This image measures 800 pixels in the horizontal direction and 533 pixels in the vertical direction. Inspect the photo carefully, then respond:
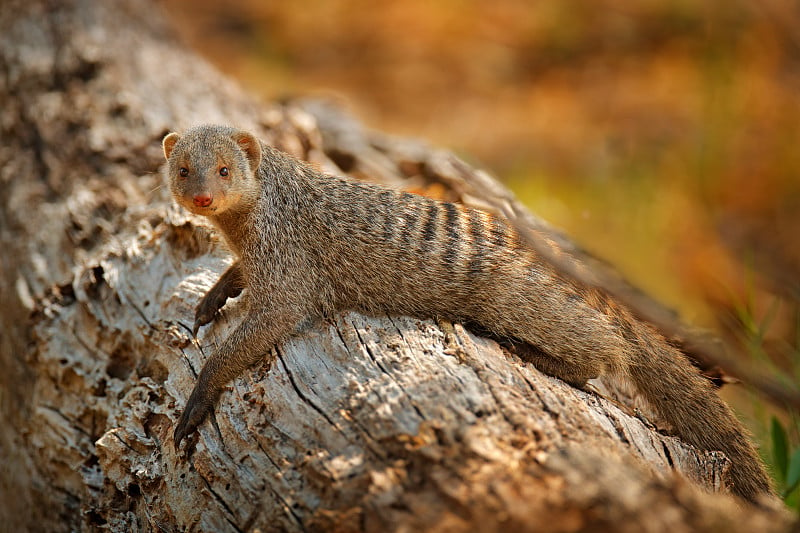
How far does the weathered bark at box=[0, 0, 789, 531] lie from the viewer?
191 cm

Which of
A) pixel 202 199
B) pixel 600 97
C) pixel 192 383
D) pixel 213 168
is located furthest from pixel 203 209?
pixel 600 97

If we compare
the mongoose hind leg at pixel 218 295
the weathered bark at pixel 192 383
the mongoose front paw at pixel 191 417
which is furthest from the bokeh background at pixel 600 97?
the mongoose front paw at pixel 191 417

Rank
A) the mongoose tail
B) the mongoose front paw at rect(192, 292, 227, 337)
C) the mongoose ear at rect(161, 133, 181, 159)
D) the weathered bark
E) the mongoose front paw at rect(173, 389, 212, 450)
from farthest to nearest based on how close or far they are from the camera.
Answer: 1. the mongoose ear at rect(161, 133, 181, 159)
2. the mongoose front paw at rect(192, 292, 227, 337)
3. the mongoose tail
4. the mongoose front paw at rect(173, 389, 212, 450)
5. the weathered bark

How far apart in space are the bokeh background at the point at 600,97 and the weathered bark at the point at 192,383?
160cm

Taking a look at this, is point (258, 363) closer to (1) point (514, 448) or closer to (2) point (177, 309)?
(2) point (177, 309)

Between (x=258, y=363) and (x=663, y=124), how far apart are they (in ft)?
20.1

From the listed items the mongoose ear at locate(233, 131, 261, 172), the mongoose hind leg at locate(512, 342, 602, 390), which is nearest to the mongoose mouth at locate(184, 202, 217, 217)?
the mongoose ear at locate(233, 131, 261, 172)

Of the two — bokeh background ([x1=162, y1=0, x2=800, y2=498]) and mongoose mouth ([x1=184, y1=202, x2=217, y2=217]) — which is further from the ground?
mongoose mouth ([x1=184, y1=202, x2=217, y2=217])

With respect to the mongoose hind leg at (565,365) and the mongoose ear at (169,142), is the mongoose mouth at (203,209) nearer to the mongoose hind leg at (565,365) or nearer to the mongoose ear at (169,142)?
the mongoose ear at (169,142)

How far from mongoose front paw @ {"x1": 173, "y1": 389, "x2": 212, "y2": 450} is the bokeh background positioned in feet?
11.9

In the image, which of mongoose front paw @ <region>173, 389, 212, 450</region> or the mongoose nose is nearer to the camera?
mongoose front paw @ <region>173, 389, 212, 450</region>

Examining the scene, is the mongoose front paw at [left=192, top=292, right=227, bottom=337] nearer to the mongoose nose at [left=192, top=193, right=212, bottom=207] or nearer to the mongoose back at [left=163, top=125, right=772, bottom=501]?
the mongoose back at [left=163, top=125, right=772, bottom=501]

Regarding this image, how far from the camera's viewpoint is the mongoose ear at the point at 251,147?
118 inches

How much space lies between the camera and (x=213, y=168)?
2.84 meters
